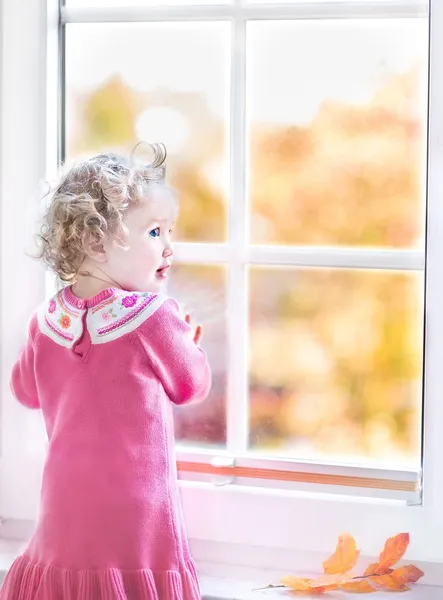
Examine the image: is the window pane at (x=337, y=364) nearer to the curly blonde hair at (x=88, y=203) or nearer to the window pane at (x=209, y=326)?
the window pane at (x=209, y=326)

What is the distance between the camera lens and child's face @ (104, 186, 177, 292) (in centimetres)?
120

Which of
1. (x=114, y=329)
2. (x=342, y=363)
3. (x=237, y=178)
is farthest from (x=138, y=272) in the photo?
(x=342, y=363)

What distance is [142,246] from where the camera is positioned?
1209 millimetres

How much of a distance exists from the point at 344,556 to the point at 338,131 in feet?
2.17

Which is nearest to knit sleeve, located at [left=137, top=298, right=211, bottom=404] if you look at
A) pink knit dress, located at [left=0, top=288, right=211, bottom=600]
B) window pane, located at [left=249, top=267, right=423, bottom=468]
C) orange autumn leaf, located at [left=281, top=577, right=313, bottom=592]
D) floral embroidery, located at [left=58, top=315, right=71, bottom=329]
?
pink knit dress, located at [left=0, top=288, right=211, bottom=600]

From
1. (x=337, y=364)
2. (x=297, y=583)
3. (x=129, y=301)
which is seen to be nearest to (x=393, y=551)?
(x=297, y=583)

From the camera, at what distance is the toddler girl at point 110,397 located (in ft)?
3.78

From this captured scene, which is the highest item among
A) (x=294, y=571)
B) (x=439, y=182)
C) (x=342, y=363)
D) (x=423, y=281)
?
(x=439, y=182)

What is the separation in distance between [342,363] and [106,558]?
483 mm

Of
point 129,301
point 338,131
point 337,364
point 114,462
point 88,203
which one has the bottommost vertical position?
point 114,462

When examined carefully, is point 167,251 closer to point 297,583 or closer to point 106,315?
point 106,315

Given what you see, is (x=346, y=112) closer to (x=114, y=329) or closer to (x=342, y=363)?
(x=342, y=363)

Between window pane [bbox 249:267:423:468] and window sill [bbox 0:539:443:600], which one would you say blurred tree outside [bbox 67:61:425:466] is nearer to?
window pane [bbox 249:267:423:468]

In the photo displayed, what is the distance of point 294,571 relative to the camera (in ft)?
4.44
